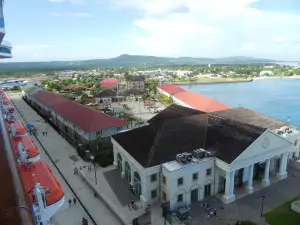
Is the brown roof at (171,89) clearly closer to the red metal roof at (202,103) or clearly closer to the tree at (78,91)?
the red metal roof at (202,103)

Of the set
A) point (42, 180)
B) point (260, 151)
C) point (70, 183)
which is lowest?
point (70, 183)

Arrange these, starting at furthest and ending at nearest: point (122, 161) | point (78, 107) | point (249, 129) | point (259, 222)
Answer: point (78, 107), point (122, 161), point (249, 129), point (259, 222)

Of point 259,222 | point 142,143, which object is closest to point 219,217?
point 259,222

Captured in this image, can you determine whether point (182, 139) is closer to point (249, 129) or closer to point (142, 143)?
point (142, 143)

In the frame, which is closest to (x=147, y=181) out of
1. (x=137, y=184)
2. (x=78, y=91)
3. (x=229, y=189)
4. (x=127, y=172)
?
(x=137, y=184)

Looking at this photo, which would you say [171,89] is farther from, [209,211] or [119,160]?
[209,211]

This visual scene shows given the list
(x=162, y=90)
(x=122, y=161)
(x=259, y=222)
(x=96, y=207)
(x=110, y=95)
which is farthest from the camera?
Result: (x=162, y=90)

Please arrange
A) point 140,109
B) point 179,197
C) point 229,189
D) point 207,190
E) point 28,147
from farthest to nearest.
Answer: point 140,109 < point 207,190 < point 229,189 < point 179,197 < point 28,147
